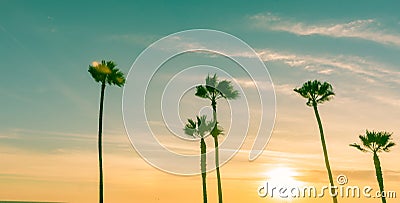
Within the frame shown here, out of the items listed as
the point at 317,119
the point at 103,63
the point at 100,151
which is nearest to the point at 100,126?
the point at 100,151

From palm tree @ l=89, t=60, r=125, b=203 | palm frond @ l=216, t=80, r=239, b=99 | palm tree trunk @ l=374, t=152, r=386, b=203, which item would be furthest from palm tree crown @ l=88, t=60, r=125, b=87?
palm tree trunk @ l=374, t=152, r=386, b=203

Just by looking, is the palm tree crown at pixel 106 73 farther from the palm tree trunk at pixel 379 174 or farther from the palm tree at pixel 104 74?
the palm tree trunk at pixel 379 174

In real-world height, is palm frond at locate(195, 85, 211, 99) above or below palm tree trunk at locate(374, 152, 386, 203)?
above

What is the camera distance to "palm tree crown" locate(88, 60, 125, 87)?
1954 inches

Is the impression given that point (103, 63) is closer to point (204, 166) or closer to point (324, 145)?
point (204, 166)

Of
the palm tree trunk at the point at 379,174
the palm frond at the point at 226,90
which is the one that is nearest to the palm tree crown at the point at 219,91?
the palm frond at the point at 226,90

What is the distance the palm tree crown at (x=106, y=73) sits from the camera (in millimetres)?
49625

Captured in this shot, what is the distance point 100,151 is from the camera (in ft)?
155

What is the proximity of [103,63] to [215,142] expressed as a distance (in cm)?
1427

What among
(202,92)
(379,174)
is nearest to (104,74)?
(202,92)

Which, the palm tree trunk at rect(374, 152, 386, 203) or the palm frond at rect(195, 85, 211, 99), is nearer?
the palm tree trunk at rect(374, 152, 386, 203)

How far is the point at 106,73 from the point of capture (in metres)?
49.7

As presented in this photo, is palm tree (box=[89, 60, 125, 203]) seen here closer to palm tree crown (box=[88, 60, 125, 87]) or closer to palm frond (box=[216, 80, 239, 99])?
palm tree crown (box=[88, 60, 125, 87])

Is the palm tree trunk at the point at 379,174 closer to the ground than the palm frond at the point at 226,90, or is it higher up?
closer to the ground
